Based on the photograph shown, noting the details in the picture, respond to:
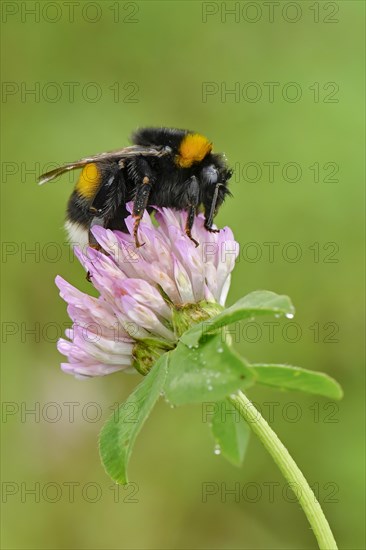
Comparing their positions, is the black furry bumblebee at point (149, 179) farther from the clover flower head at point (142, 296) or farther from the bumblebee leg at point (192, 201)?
the clover flower head at point (142, 296)

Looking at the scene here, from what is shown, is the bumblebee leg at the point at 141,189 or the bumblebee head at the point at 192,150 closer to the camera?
the bumblebee leg at the point at 141,189

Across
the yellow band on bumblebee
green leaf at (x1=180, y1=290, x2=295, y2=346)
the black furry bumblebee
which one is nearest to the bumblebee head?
the black furry bumblebee

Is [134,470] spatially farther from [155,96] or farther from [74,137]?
[155,96]

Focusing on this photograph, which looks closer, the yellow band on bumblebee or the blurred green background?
the yellow band on bumblebee

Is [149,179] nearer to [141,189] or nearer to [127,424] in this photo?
[141,189]

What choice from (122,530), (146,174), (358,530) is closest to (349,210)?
(358,530)

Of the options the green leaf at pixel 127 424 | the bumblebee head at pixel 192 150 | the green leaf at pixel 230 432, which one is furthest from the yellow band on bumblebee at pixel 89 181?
the green leaf at pixel 230 432

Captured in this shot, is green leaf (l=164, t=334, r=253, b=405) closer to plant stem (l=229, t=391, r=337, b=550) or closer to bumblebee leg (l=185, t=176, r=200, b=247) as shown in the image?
plant stem (l=229, t=391, r=337, b=550)

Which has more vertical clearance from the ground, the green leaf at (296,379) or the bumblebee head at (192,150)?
the bumblebee head at (192,150)
